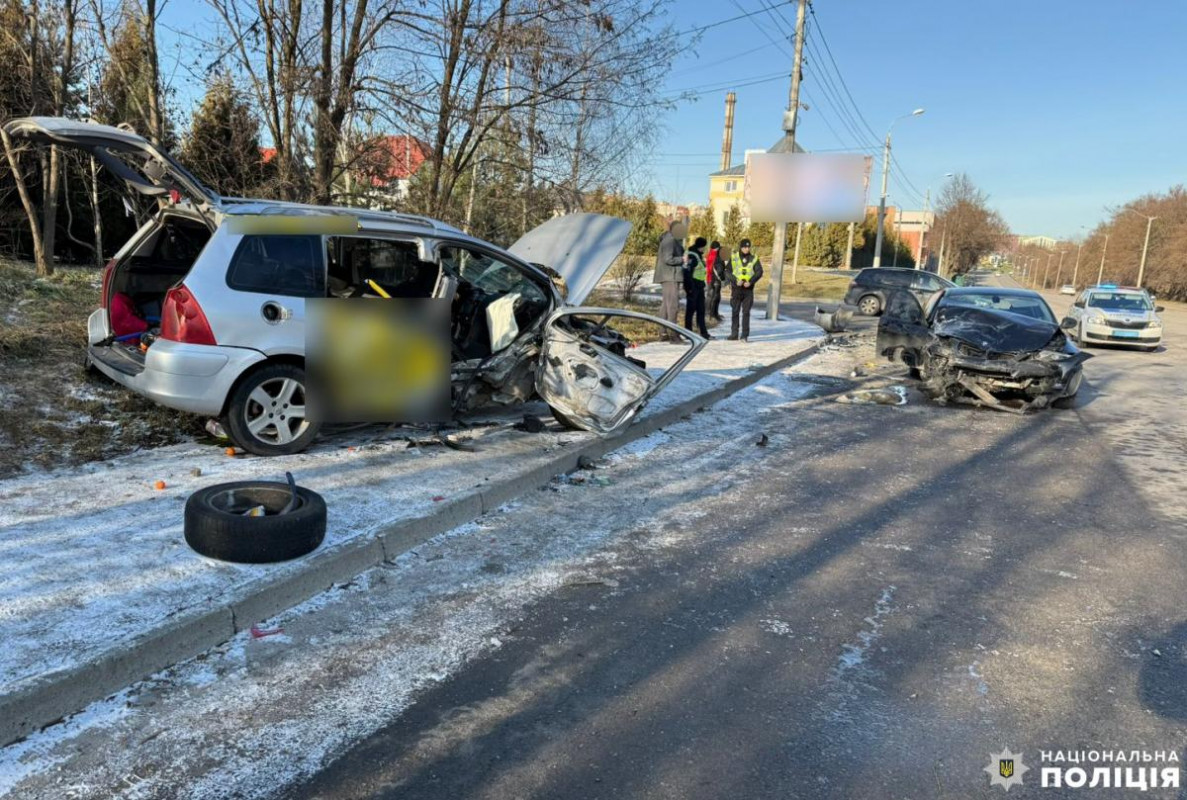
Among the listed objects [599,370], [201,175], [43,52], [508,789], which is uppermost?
[43,52]

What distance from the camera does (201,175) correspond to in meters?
10.6

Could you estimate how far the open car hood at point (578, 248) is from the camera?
7.22 m

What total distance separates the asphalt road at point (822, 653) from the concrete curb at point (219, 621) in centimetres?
77

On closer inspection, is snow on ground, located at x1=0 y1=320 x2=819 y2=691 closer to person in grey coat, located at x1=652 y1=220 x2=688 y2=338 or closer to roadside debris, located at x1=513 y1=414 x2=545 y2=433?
roadside debris, located at x1=513 y1=414 x2=545 y2=433

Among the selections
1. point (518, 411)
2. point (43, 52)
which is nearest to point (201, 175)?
point (43, 52)

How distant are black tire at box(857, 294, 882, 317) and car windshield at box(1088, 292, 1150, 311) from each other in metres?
6.05

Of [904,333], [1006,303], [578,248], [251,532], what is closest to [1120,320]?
[1006,303]

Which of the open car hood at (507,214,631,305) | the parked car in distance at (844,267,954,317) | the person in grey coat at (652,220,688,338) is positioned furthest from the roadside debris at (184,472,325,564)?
the parked car in distance at (844,267,954,317)

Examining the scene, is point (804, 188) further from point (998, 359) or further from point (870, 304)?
point (998, 359)

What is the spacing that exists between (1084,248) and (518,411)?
113526mm

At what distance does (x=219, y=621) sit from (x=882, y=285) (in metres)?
24.0

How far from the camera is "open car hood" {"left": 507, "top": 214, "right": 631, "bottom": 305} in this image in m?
7.22

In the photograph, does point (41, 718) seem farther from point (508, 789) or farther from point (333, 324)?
point (333, 324)

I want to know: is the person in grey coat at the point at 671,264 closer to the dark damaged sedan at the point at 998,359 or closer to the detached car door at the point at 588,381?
the dark damaged sedan at the point at 998,359
